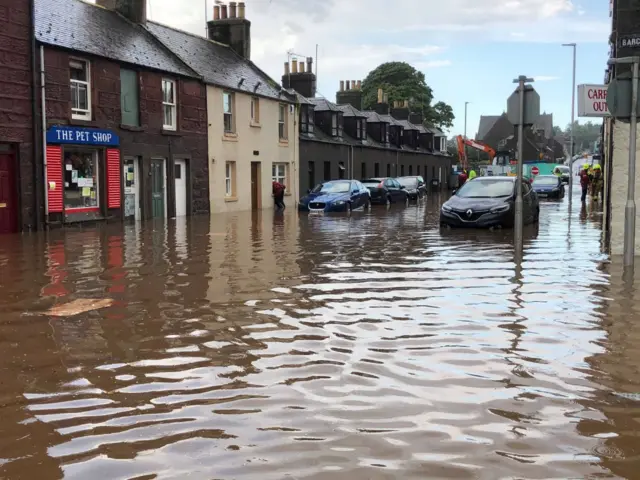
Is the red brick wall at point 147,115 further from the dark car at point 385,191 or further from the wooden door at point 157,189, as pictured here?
the dark car at point 385,191

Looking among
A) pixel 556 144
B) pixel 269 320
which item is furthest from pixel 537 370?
pixel 556 144

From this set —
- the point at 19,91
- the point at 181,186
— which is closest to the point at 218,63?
the point at 181,186

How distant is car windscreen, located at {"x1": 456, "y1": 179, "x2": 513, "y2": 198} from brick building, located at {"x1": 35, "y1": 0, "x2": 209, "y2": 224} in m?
12.0

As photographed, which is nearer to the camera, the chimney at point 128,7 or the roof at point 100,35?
the roof at point 100,35

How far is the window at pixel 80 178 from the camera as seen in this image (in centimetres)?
2255

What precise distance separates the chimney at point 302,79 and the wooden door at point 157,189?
21.9 m

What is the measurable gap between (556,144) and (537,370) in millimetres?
152540

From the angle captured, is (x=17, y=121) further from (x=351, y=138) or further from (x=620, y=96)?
(x=351, y=138)

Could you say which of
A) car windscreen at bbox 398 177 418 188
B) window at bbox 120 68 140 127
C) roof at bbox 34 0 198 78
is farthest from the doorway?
car windscreen at bbox 398 177 418 188

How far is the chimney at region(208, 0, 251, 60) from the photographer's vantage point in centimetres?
3756

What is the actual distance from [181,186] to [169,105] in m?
3.33

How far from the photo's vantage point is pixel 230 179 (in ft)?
108

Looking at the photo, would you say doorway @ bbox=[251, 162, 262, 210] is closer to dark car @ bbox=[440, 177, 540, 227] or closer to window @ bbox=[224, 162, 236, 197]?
window @ bbox=[224, 162, 236, 197]

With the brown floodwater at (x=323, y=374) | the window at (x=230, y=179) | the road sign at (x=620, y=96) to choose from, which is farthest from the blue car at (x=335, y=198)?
the road sign at (x=620, y=96)
